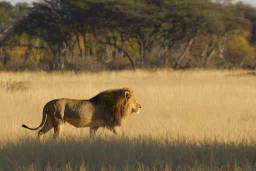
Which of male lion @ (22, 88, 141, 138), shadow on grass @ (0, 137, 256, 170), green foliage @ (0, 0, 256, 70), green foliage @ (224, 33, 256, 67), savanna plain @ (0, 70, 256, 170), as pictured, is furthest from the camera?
green foliage @ (224, 33, 256, 67)

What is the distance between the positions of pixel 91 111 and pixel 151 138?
1.46m

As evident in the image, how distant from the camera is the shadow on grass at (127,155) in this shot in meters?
8.14

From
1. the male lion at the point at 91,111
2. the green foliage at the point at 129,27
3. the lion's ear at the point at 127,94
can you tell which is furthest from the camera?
the green foliage at the point at 129,27

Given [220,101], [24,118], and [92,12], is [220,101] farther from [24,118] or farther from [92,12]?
[92,12]

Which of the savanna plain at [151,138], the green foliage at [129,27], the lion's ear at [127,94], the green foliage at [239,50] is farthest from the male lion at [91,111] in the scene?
the green foliage at [239,50]

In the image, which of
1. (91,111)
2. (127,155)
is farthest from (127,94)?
(127,155)

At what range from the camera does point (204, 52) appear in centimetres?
5075

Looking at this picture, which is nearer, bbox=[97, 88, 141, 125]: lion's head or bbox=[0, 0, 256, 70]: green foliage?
bbox=[97, 88, 141, 125]: lion's head

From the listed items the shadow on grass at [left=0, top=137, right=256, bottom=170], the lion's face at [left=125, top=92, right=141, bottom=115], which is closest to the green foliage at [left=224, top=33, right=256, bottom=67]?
the lion's face at [left=125, top=92, right=141, bottom=115]

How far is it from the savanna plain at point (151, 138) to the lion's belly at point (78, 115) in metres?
0.19

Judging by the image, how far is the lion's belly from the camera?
11.2 metres

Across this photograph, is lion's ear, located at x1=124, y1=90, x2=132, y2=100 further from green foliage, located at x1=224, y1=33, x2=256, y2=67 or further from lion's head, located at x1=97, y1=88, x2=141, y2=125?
green foliage, located at x1=224, y1=33, x2=256, y2=67

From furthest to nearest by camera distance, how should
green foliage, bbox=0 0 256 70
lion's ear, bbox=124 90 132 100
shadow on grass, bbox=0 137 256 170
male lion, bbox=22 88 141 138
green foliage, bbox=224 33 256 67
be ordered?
green foliage, bbox=224 33 256 67
green foliage, bbox=0 0 256 70
lion's ear, bbox=124 90 132 100
male lion, bbox=22 88 141 138
shadow on grass, bbox=0 137 256 170

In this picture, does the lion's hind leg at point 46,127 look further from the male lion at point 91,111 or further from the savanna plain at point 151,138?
the savanna plain at point 151,138
